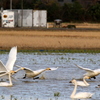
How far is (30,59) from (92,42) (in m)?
8.86

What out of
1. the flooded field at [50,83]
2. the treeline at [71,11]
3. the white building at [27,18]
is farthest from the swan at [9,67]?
the treeline at [71,11]

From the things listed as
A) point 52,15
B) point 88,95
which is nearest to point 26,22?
point 52,15

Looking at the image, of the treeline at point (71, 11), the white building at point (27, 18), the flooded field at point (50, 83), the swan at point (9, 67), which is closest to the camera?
the flooded field at point (50, 83)

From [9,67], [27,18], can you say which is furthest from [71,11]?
[9,67]

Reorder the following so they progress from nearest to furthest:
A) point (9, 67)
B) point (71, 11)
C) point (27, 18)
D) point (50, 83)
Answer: point (50, 83) < point (9, 67) < point (27, 18) < point (71, 11)

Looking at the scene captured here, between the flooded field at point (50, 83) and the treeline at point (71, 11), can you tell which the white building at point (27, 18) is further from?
the flooded field at point (50, 83)

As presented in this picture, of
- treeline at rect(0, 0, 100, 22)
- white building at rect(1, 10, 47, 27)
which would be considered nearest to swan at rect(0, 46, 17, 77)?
white building at rect(1, 10, 47, 27)

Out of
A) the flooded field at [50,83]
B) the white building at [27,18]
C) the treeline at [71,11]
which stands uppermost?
the flooded field at [50,83]

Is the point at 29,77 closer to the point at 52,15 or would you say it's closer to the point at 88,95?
the point at 88,95

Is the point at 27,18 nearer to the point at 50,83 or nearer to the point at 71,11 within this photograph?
the point at 71,11

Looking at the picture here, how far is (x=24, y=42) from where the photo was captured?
28219 millimetres

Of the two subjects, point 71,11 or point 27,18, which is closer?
point 27,18

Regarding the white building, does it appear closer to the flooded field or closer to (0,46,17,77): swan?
the flooded field

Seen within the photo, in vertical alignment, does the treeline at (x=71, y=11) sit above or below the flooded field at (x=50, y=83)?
below
